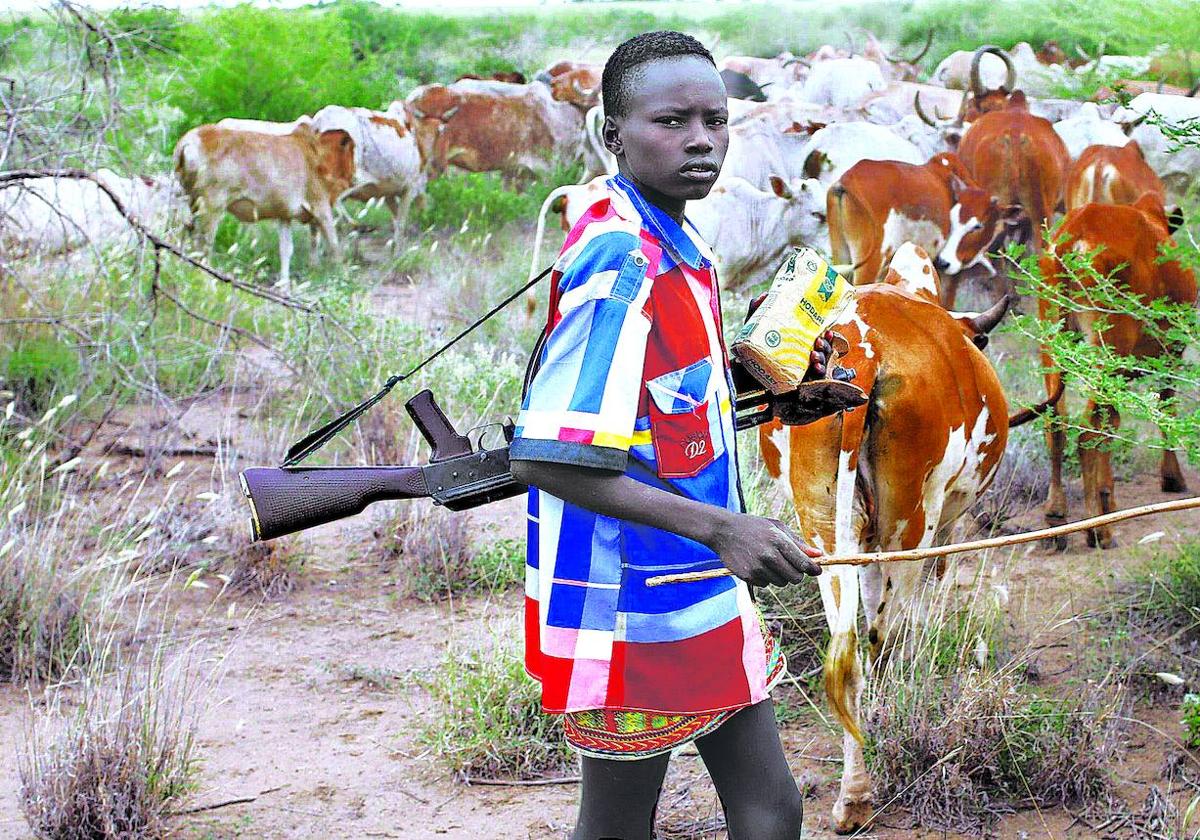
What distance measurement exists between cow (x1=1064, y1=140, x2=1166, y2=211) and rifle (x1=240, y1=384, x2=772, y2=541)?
570cm

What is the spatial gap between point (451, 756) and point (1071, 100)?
33.1ft

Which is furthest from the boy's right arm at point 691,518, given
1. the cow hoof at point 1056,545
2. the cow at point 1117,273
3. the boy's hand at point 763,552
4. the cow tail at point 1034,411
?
the cow hoof at point 1056,545

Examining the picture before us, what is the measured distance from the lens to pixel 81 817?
346 centimetres

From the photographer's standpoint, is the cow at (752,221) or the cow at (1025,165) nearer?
the cow at (752,221)

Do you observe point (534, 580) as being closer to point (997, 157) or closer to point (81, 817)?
point (81, 817)

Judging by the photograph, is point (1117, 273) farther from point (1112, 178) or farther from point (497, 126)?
point (497, 126)

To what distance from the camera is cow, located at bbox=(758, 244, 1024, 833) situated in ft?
11.1

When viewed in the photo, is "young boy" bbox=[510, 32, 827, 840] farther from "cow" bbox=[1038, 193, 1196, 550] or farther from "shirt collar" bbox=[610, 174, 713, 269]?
"cow" bbox=[1038, 193, 1196, 550]

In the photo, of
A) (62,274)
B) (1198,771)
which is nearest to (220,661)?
(1198,771)

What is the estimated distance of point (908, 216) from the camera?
24.5 feet

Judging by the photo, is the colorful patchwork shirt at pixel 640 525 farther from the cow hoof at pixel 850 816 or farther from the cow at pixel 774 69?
the cow at pixel 774 69

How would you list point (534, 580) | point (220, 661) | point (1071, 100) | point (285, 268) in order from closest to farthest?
point (534, 580)
point (220, 661)
point (285, 268)
point (1071, 100)

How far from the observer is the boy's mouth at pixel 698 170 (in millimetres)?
2193

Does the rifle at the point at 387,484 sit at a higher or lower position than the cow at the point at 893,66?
lower
